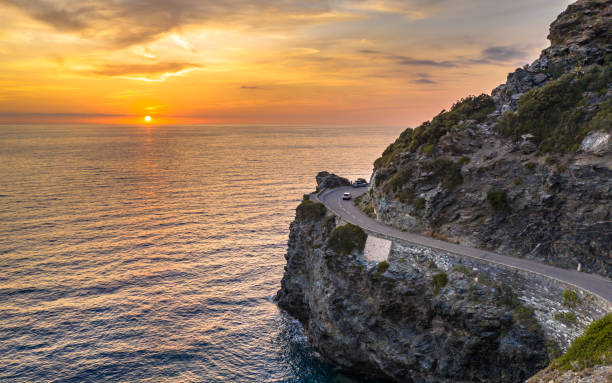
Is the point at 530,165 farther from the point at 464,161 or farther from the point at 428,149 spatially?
the point at 428,149

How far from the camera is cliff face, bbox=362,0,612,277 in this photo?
3547 cm

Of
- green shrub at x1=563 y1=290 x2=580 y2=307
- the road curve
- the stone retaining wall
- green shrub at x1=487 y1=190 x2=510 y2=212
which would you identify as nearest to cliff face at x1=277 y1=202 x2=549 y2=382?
the stone retaining wall

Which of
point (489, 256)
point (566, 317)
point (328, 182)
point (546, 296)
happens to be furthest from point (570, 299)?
point (328, 182)

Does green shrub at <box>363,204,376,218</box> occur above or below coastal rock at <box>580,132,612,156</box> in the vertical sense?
below

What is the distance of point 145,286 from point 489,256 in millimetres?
46945

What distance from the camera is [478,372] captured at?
32812 mm

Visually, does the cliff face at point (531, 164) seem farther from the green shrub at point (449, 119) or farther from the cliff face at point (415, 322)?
the cliff face at point (415, 322)

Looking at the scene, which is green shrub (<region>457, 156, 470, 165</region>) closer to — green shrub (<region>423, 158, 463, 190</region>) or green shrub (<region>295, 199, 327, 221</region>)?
green shrub (<region>423, 158, 463, 190</region>)

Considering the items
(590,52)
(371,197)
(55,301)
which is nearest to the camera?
(590,52)

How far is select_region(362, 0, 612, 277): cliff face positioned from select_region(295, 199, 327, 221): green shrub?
24.9 feet

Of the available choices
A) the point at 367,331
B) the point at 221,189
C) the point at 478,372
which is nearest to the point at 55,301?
the point at 367,331

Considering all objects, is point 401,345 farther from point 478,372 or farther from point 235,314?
point 235,314

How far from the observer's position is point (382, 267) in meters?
39.6

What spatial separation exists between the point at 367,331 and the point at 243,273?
2879cm
